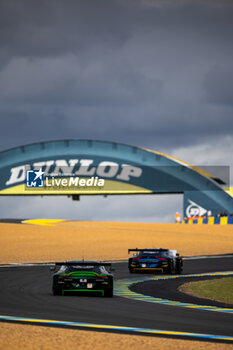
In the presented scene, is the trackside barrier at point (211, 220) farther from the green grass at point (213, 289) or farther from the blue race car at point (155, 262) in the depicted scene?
the green grass at point (213, 289)

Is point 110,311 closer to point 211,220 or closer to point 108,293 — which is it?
point 108,293

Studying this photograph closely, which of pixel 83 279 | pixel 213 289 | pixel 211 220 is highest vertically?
pixel 211 220

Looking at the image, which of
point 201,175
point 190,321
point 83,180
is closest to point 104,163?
point 83,180

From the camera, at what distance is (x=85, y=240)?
2375 inches

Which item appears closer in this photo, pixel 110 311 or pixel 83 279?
pixel 110 311

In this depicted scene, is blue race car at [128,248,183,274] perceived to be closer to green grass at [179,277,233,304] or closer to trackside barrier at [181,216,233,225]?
green grass at [179,277,233,304]

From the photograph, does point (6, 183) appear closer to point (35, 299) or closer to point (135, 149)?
point (135, 149)

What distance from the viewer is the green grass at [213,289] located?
2227cm

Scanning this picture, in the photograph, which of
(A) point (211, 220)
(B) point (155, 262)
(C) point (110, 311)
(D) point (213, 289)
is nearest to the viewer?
(C) point (110, 311)

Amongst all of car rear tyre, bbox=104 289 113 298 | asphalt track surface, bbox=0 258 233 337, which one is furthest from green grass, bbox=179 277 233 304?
car rear tyre, bbox=104 289 113 298

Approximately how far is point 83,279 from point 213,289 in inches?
212

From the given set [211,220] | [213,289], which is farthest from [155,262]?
[211,220]

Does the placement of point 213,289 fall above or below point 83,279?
below

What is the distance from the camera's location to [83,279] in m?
21.3
